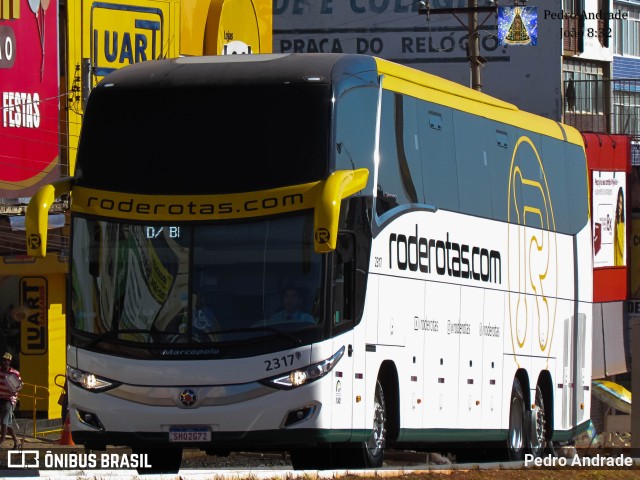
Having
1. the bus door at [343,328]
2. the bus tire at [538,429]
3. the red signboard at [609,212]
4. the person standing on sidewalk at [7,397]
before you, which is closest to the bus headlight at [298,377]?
the bus door at [343,328]

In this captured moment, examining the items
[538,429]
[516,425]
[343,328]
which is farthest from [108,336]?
[538,429]

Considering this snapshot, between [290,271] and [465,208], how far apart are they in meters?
4.66

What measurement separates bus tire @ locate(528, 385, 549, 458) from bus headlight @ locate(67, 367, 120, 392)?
8058 mm

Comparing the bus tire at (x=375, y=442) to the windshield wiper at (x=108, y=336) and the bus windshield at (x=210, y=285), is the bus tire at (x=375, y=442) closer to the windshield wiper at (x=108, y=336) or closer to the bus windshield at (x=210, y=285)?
the bus windshield at (x=210, y=285)

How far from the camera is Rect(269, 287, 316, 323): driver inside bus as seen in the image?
15.2 m

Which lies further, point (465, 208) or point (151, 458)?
point (465, 208)

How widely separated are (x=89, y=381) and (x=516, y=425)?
7674 millimetres

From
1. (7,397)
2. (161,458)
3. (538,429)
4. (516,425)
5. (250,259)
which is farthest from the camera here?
(7,397)

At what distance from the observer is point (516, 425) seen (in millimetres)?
21594

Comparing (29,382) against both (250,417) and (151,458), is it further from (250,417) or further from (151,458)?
(250,417)

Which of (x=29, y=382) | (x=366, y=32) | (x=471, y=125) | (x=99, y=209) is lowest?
(x=29, y=382)

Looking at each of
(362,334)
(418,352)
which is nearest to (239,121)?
(362,334)

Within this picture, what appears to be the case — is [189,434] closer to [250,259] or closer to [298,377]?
[298,377]

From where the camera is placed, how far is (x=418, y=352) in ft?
58.9
